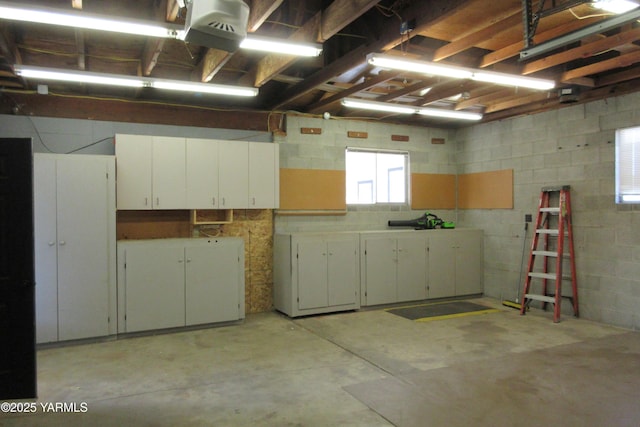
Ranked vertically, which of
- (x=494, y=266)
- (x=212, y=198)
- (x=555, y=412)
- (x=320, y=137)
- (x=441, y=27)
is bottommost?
(x=555, y=412)

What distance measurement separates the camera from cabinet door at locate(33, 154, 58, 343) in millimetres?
4727

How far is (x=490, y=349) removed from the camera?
473cm

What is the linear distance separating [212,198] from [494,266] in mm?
4676

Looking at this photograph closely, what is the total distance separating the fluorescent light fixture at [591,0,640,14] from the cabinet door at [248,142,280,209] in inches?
163

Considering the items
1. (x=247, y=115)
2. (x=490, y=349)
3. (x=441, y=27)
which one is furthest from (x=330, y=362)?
(x=247, y=115)

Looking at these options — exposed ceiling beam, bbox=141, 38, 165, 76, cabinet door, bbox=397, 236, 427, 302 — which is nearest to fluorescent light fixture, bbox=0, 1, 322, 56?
exposed ceiling beam, bbox=141, 38, 165, 76

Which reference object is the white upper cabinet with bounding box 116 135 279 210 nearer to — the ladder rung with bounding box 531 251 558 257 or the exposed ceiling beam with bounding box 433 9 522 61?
the exposed ceiling beam with bounding box 433 9 522 61

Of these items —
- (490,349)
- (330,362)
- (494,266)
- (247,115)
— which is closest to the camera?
(330,362)

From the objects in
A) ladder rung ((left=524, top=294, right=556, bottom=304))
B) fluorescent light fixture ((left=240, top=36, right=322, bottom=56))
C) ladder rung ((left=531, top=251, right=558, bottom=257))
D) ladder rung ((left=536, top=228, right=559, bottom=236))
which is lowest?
ladder rung ((left=524, top=294, right=556, bottom=304))

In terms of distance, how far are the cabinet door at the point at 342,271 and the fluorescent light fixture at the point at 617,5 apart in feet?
13.9

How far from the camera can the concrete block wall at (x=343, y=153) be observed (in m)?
6.67

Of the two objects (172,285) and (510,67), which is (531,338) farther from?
(172,285)

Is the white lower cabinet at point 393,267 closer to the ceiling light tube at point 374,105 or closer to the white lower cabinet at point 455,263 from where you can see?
the white lower cabinet at point 455,263

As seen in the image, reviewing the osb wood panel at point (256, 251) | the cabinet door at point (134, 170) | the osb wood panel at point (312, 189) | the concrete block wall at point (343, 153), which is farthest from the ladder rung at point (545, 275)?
the cabinet door at point (134, 170)
